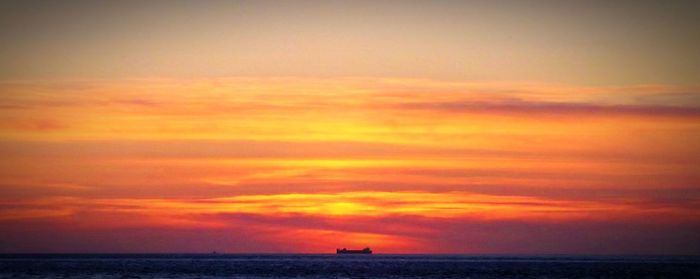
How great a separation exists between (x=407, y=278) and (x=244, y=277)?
54.3 feet

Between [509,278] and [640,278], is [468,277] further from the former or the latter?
[640,278]

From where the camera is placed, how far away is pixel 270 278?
113 m

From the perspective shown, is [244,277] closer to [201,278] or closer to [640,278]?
[201,278]

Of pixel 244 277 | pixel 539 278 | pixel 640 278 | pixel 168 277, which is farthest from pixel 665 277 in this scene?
pixel 168 277

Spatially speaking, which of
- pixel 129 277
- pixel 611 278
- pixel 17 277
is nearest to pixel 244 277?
pixel 129 277

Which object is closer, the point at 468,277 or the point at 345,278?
the point at 345,278

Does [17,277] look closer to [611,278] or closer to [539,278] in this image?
[539,278]

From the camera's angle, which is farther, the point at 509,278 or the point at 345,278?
the point at 509,278

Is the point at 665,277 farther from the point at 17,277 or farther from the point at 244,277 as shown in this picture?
the point at 17,277

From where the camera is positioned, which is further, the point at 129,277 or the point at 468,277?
the point at 468,277

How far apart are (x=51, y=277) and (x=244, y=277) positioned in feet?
62.2

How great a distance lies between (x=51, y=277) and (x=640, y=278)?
5806cm

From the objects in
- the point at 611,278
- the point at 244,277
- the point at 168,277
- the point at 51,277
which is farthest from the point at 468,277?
the point at 51,277

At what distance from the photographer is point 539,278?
113 m
